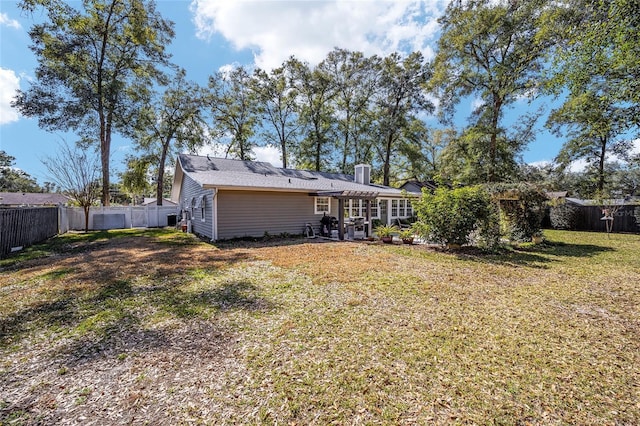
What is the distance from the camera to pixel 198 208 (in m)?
12.9

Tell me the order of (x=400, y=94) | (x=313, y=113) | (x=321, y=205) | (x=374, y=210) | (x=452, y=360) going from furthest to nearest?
(x=313, y=113), (x=400, y=94), (x=374, y=210), (x=321, y=205), (x=452, y=360)

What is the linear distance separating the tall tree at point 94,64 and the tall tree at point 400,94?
682 inches

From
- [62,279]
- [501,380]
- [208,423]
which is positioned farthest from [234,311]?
[62,279]

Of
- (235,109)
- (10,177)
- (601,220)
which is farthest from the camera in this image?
(10,177)

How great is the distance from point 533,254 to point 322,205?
874cm

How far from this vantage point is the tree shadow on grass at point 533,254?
298 inches

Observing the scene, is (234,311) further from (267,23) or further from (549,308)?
(267,23)

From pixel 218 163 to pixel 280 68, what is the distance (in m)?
14.2

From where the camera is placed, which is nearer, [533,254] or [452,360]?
[452,360]

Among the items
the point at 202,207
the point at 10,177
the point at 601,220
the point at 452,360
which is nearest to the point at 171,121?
the point at 202,207

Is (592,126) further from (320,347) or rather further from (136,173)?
(136,173)

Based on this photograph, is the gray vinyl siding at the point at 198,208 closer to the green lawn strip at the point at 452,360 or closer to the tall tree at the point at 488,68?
the green lawn strip at the point at 452,360

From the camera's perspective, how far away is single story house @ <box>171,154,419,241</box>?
11.1 m

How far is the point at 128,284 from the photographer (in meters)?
5.54
